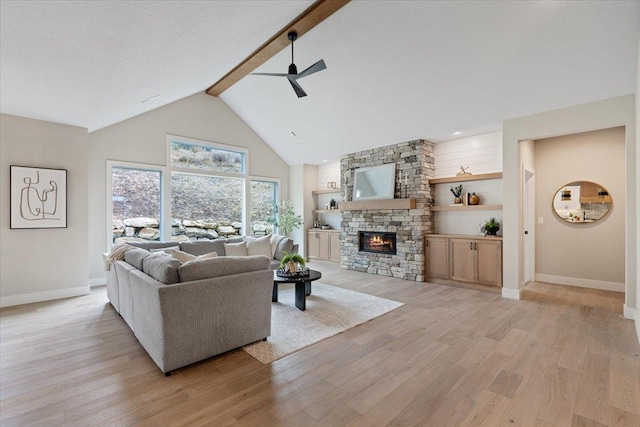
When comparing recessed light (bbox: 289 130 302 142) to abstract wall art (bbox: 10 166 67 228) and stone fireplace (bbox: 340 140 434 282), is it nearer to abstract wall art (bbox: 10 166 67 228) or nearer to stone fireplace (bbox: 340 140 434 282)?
stone fireplace (bbox: 340 140 434 282)

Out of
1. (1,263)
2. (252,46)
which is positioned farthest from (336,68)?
(1,263)

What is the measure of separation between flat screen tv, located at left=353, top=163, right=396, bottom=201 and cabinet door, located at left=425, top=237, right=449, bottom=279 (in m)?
1.23

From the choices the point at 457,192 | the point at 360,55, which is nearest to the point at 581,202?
the point at 457,192

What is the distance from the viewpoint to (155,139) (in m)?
6.06

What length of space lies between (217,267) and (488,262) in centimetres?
441

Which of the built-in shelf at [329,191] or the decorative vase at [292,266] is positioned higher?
the built-in shelf at [329,191]

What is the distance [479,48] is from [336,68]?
6.68ft

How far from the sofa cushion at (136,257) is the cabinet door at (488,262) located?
4.97m

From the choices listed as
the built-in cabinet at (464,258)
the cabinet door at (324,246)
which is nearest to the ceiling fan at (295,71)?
the built-in cabinet at (464,258)

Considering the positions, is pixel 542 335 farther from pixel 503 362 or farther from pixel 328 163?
pixel 328 163

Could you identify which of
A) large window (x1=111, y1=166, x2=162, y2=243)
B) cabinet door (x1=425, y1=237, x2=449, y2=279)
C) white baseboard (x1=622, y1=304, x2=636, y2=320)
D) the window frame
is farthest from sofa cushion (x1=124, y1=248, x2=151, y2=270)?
white baseboard (x1=622, y1=304, x2=636, y2=320)

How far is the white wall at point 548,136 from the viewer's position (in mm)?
3721

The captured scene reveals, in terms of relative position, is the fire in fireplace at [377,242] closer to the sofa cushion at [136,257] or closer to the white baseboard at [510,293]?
the white baseboard at [510,293]

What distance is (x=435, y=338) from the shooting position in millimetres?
3150
